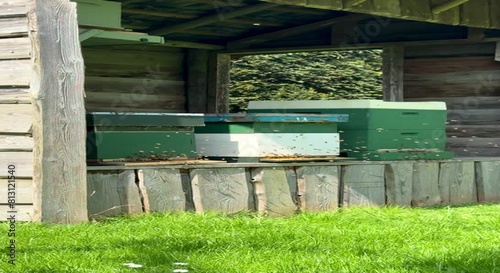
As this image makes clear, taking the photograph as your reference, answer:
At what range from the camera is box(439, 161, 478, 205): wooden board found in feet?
34.9

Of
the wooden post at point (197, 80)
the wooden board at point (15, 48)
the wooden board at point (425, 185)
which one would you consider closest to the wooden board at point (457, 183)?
the wooden board at point (425, 185)

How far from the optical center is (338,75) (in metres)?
23.8

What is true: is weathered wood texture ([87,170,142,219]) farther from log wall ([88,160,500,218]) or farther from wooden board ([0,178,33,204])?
wooden board ([0,178,33,204])

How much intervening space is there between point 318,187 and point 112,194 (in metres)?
2.18

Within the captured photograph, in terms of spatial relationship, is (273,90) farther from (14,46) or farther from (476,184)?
(14,46)

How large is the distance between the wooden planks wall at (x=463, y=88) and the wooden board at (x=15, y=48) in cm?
668

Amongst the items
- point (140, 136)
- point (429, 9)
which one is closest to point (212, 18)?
point (429, 9)

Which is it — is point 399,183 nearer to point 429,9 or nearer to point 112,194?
point 429,9

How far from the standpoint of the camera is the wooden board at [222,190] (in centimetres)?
848

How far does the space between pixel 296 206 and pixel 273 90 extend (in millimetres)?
14040

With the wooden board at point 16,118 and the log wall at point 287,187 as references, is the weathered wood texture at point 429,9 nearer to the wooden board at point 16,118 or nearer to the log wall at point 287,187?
the log wall at point 287,187

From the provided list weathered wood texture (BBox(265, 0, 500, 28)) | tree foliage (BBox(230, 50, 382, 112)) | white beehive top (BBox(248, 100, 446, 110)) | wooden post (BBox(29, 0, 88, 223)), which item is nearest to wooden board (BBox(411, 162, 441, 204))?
white beehive top (BBox(248, 100, 446, 110))

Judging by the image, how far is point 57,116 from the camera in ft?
24.4

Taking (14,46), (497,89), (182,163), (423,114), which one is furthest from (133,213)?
(497,89)
